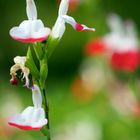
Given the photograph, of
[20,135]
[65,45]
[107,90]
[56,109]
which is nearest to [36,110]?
[20,135]

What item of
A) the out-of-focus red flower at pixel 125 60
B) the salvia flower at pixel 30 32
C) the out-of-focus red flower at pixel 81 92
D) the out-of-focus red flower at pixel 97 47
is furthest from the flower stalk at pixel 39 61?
the out-of-focus red flower at pixel 81 92

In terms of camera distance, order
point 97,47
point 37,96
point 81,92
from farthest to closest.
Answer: point 81,92, point 97,47, point 37,96

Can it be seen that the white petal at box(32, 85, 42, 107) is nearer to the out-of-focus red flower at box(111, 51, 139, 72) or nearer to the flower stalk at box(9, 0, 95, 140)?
the flower stalk at box(9, 0, 95, 140)

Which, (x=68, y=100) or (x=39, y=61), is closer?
(x=39, y=61)

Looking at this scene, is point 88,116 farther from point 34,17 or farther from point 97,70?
A: point 34,17

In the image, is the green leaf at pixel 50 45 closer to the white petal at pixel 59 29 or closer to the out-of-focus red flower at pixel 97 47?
the white petal at pixel 59 29

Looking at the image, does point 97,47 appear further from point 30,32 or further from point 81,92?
point 30,32

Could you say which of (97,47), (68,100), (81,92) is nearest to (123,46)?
(97,47)
